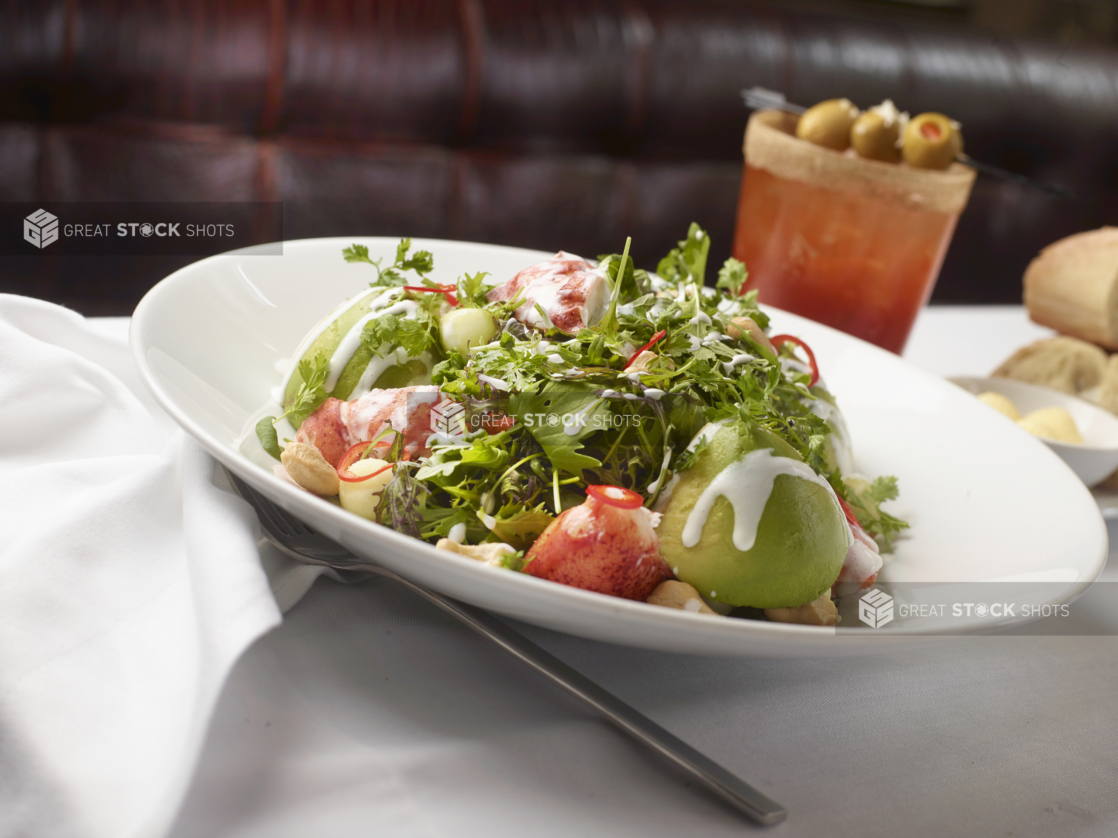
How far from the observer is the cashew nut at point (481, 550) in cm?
57

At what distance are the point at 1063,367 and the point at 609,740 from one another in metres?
1.03

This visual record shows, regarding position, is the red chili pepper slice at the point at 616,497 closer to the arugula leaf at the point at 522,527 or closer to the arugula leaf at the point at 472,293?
the arugula leaf at the point at 522,527

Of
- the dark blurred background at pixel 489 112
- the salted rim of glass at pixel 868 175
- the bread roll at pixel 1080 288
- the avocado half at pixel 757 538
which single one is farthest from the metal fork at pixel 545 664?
the dark blurred background at pixel 489 112

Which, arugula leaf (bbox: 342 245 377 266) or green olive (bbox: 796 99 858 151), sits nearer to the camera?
arugula leaf (bbox: 342 245 377 266)

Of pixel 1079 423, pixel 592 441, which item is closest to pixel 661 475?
pixel 592 441

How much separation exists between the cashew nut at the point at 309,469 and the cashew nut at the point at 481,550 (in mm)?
125

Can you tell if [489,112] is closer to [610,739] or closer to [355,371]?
[355,371]

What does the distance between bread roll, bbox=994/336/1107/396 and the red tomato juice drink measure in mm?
177

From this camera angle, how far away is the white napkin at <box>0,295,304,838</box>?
458mm

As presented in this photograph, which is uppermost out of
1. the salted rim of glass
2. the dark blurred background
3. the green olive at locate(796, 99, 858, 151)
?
the green olive at locate(796, 99, 858, 151)

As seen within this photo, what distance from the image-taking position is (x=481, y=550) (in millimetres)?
582

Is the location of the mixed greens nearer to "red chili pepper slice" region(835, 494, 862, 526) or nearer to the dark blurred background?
"red chili pepper slice" region(835, 494, 862, 526)

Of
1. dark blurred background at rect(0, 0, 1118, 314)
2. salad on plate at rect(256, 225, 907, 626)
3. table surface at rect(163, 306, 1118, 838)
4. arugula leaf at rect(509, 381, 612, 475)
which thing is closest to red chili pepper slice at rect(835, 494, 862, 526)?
salad on plate at rect(256, 225, 907, 626)

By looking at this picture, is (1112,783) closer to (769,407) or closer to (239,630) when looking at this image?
(769,407)
